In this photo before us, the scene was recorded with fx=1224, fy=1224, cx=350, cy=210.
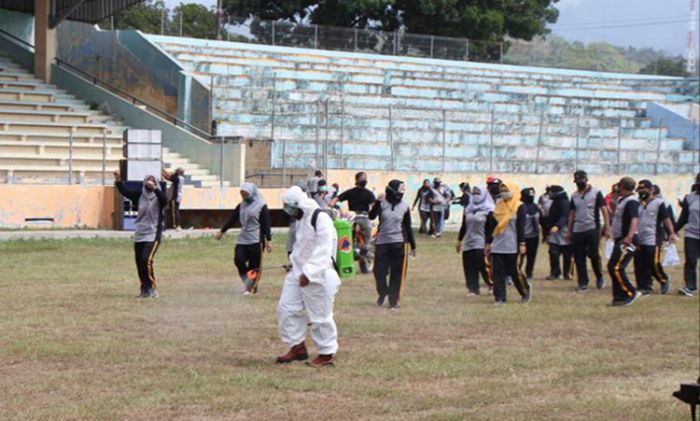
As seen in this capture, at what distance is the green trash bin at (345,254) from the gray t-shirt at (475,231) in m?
2.37

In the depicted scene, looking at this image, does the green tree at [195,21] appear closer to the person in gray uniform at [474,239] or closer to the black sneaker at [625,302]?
the person in gray uniform at [474,239]

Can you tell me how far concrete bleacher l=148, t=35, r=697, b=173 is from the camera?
35781 millimetres

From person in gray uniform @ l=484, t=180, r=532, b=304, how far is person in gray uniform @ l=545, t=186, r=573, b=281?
3.27 metres

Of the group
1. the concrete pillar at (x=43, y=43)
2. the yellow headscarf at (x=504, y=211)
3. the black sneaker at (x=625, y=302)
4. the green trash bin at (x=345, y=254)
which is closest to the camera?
the green trash bin at (x=345, y=254)

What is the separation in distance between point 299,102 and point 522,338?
23.0 meters

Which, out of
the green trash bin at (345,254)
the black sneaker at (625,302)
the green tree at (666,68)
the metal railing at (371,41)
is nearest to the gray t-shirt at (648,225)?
the black sneaker at (625,302)

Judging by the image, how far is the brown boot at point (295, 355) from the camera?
1146 centimetres

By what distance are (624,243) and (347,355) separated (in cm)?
634

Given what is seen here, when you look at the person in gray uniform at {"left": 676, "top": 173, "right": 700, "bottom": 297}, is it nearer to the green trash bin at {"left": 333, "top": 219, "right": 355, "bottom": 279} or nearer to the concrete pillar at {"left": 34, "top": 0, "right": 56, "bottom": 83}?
the green trash bin at {"left": 333, "top": 219, "right": 355, "bottom": 279}

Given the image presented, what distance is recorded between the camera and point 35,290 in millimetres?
17188

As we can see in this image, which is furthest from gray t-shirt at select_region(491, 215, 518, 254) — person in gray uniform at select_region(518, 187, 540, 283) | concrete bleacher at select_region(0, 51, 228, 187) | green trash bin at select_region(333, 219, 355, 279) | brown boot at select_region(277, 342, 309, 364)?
concrete bleacher at select_region(0, 51, 228, 187)

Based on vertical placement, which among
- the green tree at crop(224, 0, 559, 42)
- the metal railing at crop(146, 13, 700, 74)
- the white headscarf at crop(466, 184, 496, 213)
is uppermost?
the green tree at crop(224, 0, 559, 42)

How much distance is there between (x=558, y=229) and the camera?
20.5m

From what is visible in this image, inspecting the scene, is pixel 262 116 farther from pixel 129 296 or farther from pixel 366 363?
pixel 366 363
